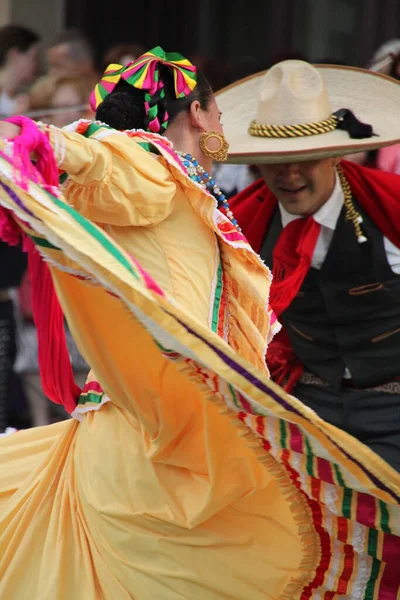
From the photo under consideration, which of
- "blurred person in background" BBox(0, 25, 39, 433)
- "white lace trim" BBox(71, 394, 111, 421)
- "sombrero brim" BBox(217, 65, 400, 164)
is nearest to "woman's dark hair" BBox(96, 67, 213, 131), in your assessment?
"white lace trim" BBox(71, 394, 111, 421)

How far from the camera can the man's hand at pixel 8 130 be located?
247 cm

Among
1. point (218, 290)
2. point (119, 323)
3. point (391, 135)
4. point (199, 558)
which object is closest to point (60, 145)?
point (119, 323)

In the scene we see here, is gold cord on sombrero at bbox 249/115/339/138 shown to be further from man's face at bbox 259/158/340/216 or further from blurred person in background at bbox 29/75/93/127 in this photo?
blurred person in background at bbox 29/75/93/127

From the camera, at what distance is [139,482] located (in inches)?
110

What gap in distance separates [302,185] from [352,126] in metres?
0.29

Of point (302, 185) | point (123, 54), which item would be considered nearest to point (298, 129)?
point (302, 185)

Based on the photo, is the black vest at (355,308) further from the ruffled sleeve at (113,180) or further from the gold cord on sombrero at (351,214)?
the ruffled sleeve at (113,180)

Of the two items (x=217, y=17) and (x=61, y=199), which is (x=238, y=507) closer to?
(x=61, y=199)

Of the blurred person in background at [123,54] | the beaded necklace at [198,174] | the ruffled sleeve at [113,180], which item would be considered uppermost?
the ruffled sleeve at [113,180]

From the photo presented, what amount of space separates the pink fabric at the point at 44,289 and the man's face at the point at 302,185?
1313 mm

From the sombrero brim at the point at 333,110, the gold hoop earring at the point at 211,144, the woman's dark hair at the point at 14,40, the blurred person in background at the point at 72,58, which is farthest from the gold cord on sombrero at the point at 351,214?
the woman's dark hair at the point at 14,40

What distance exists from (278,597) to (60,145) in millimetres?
1186

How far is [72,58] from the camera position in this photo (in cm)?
743

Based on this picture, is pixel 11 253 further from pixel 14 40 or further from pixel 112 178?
pixel 112 178
